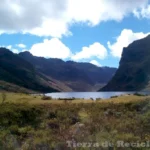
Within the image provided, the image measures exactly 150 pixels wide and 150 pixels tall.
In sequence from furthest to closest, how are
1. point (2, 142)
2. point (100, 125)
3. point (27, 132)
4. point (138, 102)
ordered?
1. point (138, 102)
2. point (27, 132)
3. point (100, 125)
4. point (2, 142)

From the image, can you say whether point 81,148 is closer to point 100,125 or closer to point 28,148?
point 28,148

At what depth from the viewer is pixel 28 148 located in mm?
21859

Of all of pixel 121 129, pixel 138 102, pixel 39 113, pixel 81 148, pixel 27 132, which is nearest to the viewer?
pixel 81 148

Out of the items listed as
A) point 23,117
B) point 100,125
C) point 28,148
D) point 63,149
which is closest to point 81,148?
point 63,149

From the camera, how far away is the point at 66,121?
3591 centimetres

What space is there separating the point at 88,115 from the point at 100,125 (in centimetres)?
860

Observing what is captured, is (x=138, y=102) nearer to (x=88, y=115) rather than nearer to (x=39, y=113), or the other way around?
(x=88, y=115)

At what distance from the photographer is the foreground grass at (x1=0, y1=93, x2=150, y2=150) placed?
24.1 meters

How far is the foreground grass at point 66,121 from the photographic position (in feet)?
78.9

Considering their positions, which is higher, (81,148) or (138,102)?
(138,102)

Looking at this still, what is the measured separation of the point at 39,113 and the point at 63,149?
65.9ft

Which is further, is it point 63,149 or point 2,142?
point 2,142

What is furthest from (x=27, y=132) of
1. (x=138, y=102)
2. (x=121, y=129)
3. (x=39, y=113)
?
(x=138, y=102)

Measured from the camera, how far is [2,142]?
2278cm
